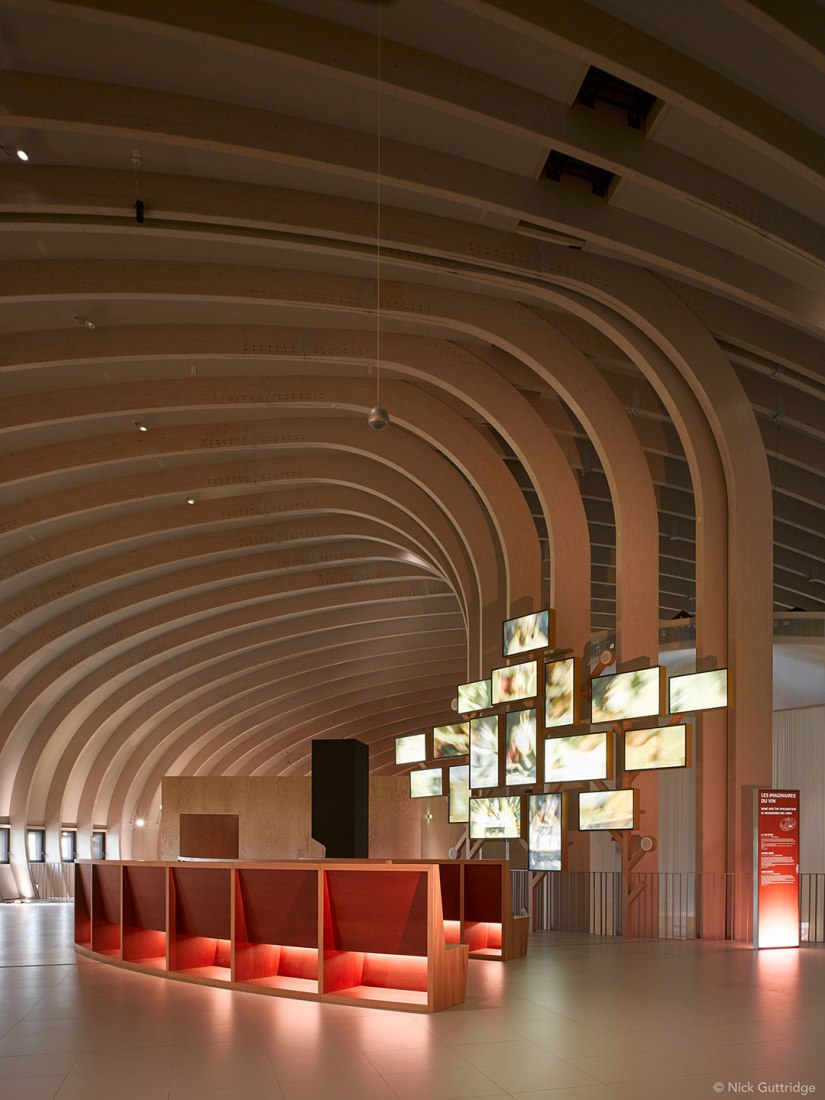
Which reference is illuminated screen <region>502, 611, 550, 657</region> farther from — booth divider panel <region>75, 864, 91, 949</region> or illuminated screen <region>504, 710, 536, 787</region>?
booth divider panel <region>75, 864, 91, 949</region>

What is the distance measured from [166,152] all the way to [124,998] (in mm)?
9182

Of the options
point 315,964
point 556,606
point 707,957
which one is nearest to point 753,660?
point 556,606

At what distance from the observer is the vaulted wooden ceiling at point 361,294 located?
10695 mm

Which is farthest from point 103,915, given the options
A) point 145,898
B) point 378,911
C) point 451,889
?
point 378,911

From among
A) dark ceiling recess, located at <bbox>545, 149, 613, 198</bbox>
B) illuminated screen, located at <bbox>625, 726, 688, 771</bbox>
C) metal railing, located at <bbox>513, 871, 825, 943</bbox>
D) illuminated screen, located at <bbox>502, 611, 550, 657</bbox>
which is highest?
dark ceiling recess, located at <bbox>545, 149, 613, 198</bbox>

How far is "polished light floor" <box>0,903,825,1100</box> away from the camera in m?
5.81

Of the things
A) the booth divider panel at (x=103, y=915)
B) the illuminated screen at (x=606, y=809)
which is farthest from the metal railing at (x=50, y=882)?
the booth divider panel at (x=103, y=915)

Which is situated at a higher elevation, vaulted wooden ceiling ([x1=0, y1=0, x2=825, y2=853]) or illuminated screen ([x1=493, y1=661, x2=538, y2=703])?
vaulted wooden ceiling ([x1=0, y1=0, x2=825, y2=853])

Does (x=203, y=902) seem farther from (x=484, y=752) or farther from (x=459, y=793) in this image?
(x=459, y=793)

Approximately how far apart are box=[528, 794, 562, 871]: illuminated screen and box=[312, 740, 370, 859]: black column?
361 cm

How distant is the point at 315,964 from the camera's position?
31.1ft

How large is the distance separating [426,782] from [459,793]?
1510 millimetres

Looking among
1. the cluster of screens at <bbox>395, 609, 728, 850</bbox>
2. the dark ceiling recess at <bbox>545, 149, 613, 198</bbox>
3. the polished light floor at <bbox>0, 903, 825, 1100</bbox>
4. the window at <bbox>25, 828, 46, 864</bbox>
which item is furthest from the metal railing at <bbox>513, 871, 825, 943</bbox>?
the window at <bbox>25, 828, 46, 864</bbox>

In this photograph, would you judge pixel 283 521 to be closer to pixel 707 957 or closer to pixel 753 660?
pixel 753 660
